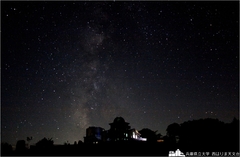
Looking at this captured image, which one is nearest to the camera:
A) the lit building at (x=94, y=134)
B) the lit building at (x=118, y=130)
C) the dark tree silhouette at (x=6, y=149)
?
the dark tree silhouette at (x=6, y=149)

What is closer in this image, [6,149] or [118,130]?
[6,149]

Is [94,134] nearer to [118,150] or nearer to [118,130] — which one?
[118,130]

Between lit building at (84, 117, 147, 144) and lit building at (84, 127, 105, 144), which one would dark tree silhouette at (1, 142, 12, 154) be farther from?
lit building at (84, 127, 105, 144)

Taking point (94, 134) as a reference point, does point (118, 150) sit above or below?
above

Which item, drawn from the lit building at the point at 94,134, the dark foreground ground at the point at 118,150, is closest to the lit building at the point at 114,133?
the lit building at the point at 94,134

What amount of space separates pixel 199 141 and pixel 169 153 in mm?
8201

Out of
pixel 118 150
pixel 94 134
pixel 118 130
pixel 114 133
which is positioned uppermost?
pixel 118 130

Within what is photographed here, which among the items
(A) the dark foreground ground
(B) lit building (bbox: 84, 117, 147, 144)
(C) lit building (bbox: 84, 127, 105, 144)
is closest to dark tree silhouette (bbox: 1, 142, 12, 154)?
(A) the dark foreground ground

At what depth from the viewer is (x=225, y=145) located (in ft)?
82.8

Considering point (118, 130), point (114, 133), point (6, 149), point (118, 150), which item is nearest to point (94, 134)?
point (114, 133)

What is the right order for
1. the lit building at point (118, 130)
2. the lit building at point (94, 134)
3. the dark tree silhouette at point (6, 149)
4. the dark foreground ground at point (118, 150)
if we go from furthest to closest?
the lit building at point (94, 134) < the lit building at point (118, 130) < the dark tree silhouette at point (6, 149) < the dark foreground ground at point (118, 150)

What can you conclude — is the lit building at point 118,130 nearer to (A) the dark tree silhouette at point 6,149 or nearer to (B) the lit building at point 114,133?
(B) the lit building at point 114,133

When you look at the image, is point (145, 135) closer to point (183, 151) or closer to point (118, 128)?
point (118, 128)

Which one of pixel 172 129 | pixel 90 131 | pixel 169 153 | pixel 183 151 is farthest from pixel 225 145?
pixel 172 129
